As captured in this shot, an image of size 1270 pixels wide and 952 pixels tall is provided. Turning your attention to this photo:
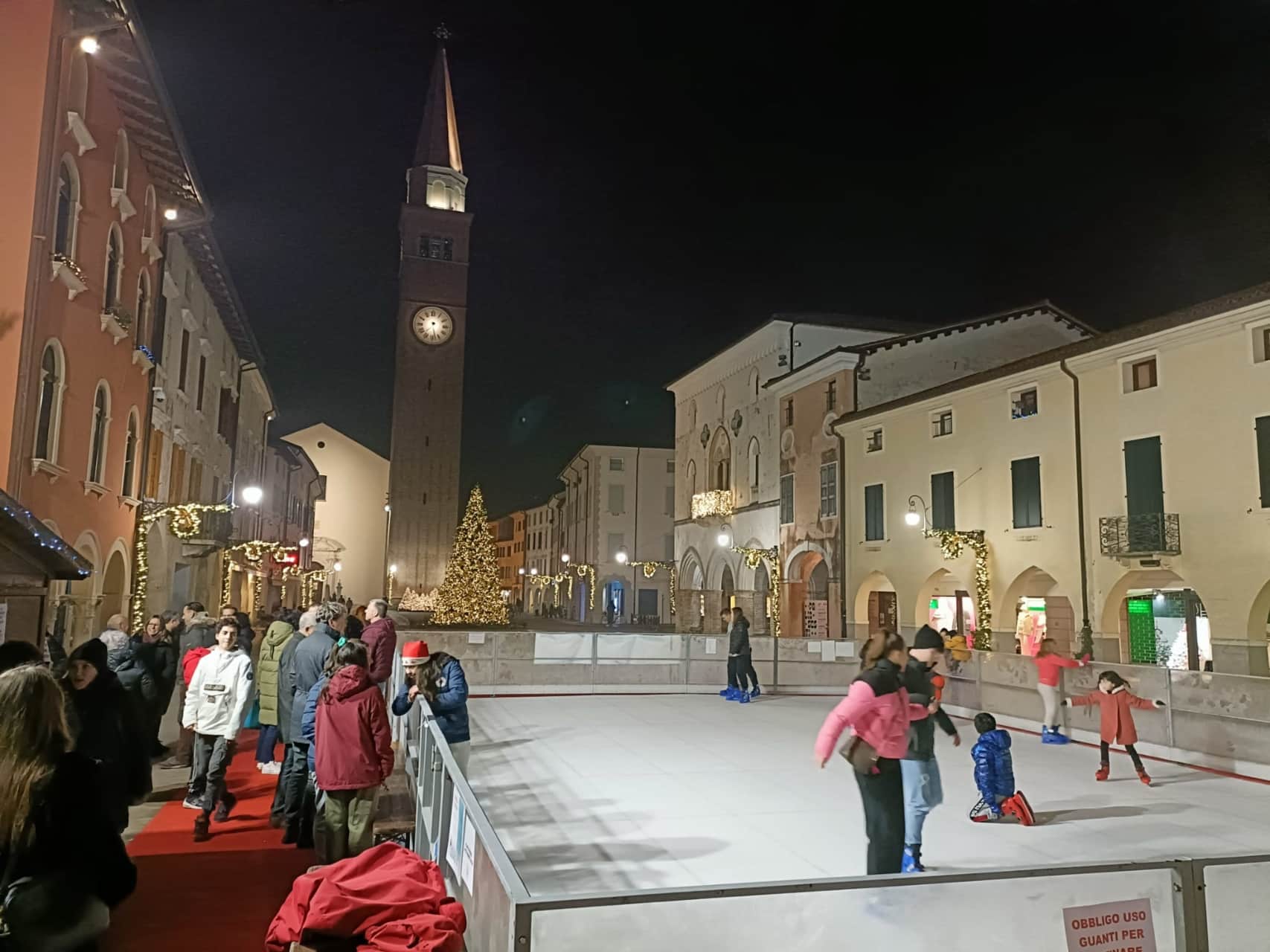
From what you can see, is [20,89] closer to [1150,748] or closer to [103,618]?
[103,618]

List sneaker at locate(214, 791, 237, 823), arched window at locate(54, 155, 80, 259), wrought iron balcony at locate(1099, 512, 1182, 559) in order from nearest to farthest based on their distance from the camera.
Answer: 1. sneaker at locate(214, 791, 237, 823)
2. arched window at locate(54, 155, 80, 259)
3. wrought iron balcony at locate(1099, 512, 1182, 559)

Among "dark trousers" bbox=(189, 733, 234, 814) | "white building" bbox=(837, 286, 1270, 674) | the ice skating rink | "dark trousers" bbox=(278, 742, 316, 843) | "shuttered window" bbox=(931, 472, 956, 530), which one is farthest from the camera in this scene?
"shuttered window" bbox=(931, 472, 956, 530)

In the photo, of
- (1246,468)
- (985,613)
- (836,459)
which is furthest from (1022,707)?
(836,459)

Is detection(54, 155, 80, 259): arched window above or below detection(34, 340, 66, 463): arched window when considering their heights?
above

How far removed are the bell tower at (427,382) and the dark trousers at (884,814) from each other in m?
51.0

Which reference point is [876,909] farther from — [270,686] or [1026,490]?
[1026,490]

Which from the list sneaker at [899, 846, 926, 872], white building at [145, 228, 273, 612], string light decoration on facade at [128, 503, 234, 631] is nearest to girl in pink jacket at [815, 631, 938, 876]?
sneaker at [899, 846, 926, 872]

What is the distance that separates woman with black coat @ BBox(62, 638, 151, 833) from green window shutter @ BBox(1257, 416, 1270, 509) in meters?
19.2

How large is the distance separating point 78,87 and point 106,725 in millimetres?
11889

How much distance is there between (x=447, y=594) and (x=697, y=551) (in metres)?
14.5

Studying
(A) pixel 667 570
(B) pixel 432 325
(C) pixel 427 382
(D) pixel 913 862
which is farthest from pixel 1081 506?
(B) pixel 432 325

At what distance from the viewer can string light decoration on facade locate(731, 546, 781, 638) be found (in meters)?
33.7

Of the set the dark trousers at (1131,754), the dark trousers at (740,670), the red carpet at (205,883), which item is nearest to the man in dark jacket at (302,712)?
the red carpet at (205,883)

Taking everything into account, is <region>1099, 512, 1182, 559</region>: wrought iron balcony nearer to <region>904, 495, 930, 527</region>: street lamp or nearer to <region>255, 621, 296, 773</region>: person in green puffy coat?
<region>904, 495, 930, 527</region>: street lamp
